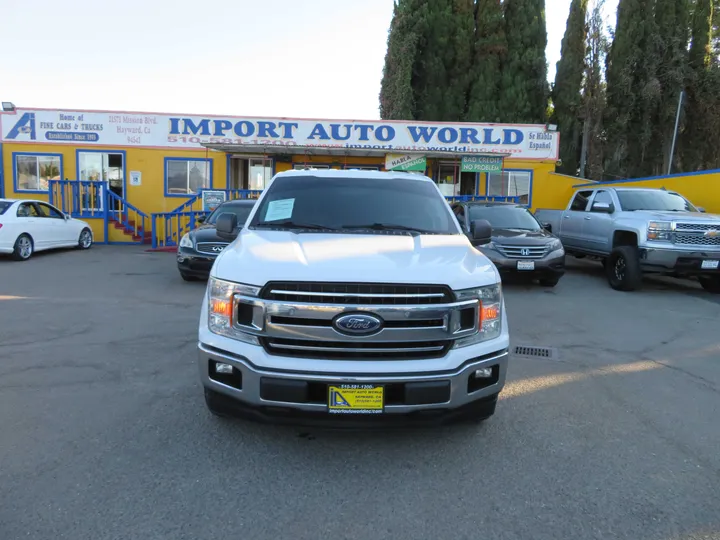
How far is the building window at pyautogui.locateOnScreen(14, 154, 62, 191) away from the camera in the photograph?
19.0m

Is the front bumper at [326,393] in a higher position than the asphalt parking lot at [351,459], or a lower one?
higher

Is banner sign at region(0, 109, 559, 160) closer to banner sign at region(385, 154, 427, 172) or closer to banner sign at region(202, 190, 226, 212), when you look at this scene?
banner sign at region(385, 154, 427, 172)

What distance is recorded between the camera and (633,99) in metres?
25.1

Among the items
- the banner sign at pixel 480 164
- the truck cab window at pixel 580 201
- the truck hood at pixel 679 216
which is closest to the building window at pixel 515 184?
the banner sign at pixel 480 164

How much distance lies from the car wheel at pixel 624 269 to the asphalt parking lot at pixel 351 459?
3.81 metres

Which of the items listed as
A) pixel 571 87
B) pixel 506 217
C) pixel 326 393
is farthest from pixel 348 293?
pixel 571 87

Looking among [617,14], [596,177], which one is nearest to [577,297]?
[596,177]

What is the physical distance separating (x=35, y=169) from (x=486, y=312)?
807 inches

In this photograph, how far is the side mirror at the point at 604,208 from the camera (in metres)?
10.8

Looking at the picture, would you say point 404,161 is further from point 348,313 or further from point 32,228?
point 348,313

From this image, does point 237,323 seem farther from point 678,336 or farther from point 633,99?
point 633,99

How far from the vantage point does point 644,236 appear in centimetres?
955

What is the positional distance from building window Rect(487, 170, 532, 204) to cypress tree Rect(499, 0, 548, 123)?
8.46m

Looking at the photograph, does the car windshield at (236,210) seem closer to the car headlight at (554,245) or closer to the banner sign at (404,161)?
the car headlight at (554,245)
